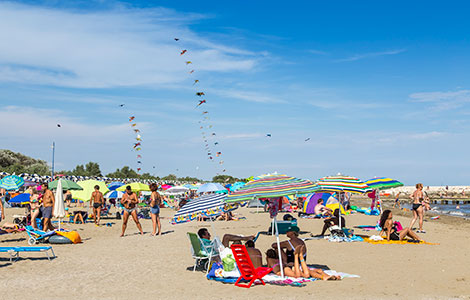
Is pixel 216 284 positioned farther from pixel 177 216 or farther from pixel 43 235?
pixel 43 235

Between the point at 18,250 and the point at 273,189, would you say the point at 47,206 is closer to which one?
the point at 18,250

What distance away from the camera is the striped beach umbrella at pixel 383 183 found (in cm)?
1469

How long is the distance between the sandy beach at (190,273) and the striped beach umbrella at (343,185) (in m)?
1.53

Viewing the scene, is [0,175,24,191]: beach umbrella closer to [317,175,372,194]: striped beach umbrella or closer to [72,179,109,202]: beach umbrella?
[72,179,109,202]: beach umbrella

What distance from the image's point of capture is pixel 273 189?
852cm

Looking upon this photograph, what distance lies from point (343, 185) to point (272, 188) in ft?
16.5

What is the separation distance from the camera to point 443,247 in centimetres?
1215

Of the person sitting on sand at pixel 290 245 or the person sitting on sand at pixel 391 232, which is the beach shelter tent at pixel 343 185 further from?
the person sitting on sand at pixel 290 245

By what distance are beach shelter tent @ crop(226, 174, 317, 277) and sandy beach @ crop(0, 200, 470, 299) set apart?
1431 mm

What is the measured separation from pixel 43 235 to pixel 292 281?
25.6 feet

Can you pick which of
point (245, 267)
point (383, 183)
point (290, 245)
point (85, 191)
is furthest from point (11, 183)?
point (290, 245)

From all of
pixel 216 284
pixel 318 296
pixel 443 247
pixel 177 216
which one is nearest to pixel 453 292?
pixel 318 296

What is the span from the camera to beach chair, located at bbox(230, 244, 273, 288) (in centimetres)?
766

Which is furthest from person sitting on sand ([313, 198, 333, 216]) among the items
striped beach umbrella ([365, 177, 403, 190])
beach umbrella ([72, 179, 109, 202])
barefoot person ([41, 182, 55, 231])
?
beach umbrella ([72, 179, 109, 202])
